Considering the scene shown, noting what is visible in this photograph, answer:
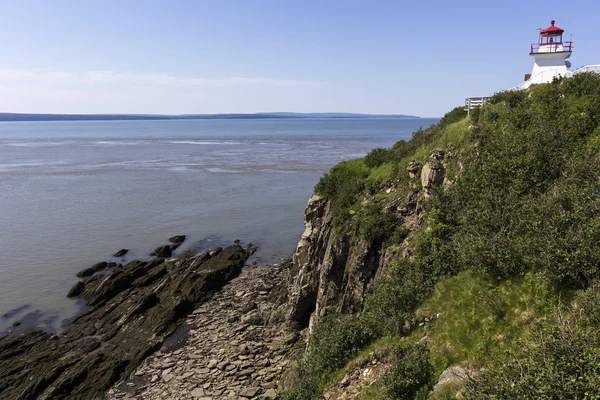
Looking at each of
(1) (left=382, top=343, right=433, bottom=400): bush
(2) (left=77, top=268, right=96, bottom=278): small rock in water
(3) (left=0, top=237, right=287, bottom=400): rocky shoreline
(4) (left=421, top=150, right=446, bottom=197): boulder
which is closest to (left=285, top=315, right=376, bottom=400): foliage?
(1) (left=382, top=343, right=433, bottom=400): bush

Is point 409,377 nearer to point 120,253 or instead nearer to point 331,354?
point 331,354

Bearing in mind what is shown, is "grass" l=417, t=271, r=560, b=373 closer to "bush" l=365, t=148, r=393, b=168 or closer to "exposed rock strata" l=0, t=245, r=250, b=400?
"bush" l=365, t=148, r=393, b=168

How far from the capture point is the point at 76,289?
31.7 meters

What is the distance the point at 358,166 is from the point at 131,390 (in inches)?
722

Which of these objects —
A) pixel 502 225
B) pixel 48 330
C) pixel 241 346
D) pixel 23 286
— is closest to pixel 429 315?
pixel 502 225

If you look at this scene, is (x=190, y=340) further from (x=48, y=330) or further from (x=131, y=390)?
(x=48, y=330)

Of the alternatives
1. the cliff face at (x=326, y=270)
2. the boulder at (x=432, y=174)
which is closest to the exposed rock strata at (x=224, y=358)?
the cliff face at (x=326, y=270)

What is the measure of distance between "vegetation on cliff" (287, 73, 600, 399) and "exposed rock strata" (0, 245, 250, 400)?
12.6 metres

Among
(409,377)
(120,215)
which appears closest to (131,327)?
(409,377)

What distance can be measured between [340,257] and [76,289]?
2266 cm

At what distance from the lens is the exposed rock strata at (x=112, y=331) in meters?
21.6

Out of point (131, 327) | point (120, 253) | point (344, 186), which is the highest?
point (344, 186)

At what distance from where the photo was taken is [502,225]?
13.0 meters

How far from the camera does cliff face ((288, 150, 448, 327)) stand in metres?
18.9
